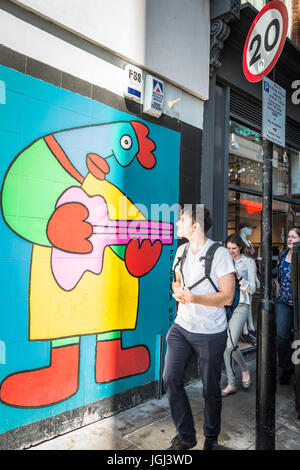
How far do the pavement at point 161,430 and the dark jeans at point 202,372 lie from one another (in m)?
0.30

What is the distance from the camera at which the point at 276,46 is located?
277 centimetres

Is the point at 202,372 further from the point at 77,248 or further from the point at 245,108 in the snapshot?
the point at 245,108

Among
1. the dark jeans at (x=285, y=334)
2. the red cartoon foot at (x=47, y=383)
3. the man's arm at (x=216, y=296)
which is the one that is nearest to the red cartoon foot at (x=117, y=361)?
the red cartoon foot at (x=47, y=383)

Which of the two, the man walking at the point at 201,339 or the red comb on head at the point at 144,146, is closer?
the man walking at the point at 201,339

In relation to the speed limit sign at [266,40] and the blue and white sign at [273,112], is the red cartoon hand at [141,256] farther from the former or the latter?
the speed limit sign at [266,40]

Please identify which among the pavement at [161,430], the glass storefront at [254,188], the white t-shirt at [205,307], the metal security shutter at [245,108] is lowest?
the pavement at [161,430]

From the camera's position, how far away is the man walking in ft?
8.43

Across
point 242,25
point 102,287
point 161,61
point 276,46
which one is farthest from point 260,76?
point 242,25

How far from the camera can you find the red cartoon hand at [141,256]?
3695 millimetres

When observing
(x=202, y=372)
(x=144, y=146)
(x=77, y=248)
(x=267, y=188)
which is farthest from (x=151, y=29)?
(x=202, y=372)

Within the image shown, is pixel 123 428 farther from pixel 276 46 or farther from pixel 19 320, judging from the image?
pixel 276 46

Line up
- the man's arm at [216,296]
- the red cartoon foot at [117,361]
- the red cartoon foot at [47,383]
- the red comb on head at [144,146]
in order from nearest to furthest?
the man's arm at [216,296] < the red cartoon foot at [47,383] < the red cartoon foot at [117,361] < the red comb on head at [144,146]

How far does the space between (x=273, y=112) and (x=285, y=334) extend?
2.90 metres

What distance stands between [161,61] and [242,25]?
1.97 metres
